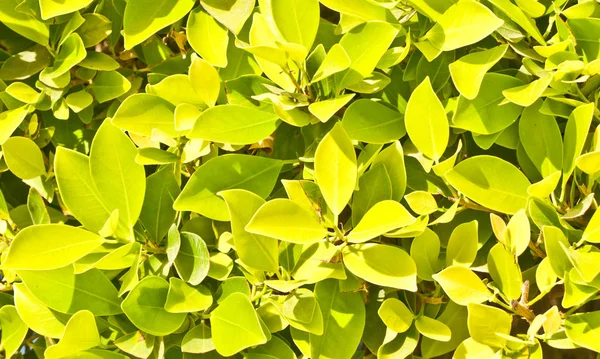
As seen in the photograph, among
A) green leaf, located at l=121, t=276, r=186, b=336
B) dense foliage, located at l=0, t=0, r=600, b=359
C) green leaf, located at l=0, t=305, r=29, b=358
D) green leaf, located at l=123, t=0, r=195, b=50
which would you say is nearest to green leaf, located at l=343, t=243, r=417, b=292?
dense foliage, located at l=0, t=0, r=600, b=359

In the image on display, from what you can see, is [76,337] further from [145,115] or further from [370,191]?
[370,191]

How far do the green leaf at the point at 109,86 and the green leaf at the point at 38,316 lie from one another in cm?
26

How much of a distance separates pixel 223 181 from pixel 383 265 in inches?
7.8

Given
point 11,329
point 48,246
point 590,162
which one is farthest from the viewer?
point 11,329

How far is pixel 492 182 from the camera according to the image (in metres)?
0.61

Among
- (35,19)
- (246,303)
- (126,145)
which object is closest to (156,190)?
(126,145)

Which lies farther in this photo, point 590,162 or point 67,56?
point 67,56

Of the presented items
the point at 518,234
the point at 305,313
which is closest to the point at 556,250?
the point at 518,234

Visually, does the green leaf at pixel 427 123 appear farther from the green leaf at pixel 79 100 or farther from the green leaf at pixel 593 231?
the green leaf at pixel 79 100

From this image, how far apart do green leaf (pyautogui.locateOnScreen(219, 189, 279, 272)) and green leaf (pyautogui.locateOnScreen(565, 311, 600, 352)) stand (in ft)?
0.96

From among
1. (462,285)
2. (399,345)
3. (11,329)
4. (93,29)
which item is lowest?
(11,329)

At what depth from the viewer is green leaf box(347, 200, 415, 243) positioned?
0.57m

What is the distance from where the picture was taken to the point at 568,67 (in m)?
0.58

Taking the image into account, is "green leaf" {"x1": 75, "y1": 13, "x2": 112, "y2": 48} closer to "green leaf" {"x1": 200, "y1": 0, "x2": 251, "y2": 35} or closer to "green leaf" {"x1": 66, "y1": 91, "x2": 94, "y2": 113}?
"green leaf" {"x1": 66, "y1": 91, "x2": 94, "y2": 113}
